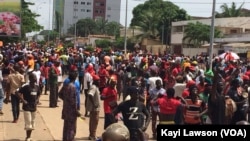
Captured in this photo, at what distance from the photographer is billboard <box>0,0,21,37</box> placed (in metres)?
32.2

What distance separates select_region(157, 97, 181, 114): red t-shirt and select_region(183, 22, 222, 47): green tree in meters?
40.6

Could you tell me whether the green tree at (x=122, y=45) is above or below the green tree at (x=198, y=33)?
below

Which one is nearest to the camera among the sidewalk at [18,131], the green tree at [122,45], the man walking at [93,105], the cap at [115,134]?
the cap at [115,134]

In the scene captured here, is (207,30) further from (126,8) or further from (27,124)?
(27,124)

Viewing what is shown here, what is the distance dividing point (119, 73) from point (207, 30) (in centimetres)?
3311

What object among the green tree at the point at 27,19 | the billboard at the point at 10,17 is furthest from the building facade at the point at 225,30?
the billboard at the point at 10,17

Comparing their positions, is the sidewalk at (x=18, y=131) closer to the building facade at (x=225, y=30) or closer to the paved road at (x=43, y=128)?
the paved road at (x=43, y=128)

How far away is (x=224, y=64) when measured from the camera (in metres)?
20.8

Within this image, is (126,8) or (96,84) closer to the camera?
(96,84)

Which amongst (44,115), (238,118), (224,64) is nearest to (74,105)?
(238,118)

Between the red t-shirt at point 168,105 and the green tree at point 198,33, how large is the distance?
40590 millimetres

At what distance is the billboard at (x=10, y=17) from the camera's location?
1268 inches

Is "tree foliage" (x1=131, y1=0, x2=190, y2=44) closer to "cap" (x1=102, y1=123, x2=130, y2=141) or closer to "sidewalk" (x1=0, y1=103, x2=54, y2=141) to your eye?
"sidewalk" (x1=0, y1=103, x2=54, y2=141)

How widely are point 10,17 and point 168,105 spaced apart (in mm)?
24324
